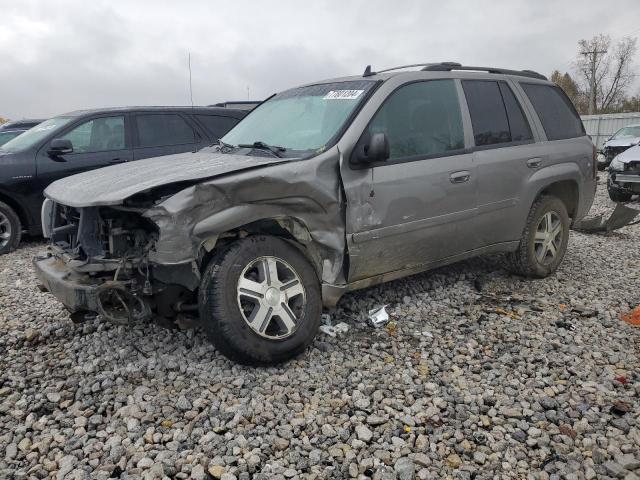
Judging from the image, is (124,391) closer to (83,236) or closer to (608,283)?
(83,236)

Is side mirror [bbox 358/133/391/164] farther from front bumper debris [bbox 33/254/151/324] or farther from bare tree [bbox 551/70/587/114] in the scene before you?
bare tree [bbox 551/70/587/114]

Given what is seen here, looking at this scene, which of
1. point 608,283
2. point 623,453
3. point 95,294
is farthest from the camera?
point 608,283

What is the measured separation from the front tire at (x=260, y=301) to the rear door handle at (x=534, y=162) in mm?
2431

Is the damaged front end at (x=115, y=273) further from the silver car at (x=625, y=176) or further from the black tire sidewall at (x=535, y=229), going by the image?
the silver car at (x=625, y=176)

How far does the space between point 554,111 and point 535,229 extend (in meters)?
1.21

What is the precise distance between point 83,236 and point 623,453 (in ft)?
10.3

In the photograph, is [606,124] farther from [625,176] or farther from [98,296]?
[98,296]

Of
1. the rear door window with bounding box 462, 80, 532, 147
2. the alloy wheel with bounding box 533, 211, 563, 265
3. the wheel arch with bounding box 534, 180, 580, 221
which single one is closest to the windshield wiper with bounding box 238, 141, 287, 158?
the rear door window with bounding box 462, 80, 532, 147

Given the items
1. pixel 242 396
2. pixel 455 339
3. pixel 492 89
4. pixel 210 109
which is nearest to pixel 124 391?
pixel 242 396

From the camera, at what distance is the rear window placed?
495cm

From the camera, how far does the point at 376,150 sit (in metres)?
3.44

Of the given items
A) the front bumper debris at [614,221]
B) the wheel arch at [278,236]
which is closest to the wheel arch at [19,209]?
the wheel arch at [278,236]

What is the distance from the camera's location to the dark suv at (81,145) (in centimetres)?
670

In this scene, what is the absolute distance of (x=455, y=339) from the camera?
3824mm
